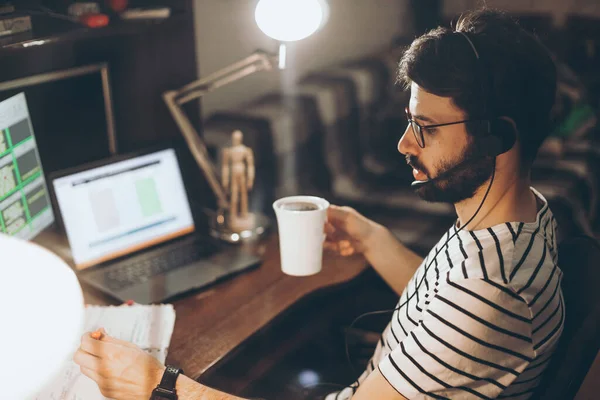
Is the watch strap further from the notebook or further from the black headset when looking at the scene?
the black headset

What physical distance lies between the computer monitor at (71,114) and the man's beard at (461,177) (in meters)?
0.88

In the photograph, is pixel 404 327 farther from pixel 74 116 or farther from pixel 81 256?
pixel 74 116

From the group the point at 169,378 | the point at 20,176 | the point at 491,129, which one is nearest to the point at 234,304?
Answer: the point at 169,378

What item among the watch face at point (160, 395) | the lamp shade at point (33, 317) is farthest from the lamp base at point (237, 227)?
the lamp shade at point (33, 317)

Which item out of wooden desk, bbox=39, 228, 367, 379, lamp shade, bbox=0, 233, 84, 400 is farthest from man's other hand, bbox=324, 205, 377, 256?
lamp shade, bbox=0, 233, 84, 400

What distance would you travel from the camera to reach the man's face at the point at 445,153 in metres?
1.03

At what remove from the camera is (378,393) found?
3.19 feet

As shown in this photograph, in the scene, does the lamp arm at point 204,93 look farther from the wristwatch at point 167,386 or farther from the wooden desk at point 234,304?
the wristwatch at point 167,386

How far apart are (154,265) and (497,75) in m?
0.88

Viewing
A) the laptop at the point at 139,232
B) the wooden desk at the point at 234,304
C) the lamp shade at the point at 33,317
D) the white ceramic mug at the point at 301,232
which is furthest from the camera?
the laptop at the point at 139,232

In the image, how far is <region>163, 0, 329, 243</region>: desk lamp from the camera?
1.48 metres

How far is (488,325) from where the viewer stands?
2.95 feet

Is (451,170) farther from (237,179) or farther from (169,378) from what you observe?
(237,179)

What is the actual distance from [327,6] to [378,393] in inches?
88.6
